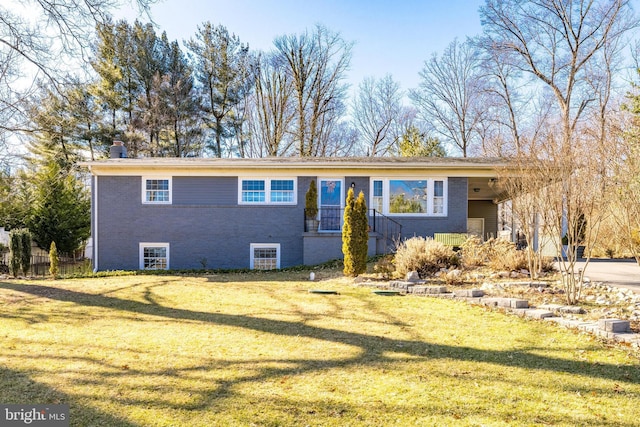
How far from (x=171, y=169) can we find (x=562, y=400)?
530 inches

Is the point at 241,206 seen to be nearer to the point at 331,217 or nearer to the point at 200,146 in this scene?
the point at 331,217

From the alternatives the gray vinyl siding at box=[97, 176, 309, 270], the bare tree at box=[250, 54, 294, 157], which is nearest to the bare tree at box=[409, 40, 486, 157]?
the bare tree at box=[250, 54, 294, 157]

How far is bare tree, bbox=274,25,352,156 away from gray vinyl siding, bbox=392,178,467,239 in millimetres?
12861

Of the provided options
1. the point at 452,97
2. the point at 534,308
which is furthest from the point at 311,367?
the point at 452,97

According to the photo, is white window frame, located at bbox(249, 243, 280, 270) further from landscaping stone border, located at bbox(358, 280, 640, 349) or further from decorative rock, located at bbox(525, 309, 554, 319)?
decorative rock, located at bbox(525, 309, 554, 319)

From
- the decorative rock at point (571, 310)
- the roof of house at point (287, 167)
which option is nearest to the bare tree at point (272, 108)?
the roof of house at point (287, 167)

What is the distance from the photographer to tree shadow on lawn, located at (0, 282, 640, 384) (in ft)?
13.4

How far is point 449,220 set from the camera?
14484 mm

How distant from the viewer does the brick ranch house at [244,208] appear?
14320 millimetres

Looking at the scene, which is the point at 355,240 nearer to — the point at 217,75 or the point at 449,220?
the point at 449,220

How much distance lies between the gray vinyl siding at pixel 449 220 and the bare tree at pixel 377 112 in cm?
1565

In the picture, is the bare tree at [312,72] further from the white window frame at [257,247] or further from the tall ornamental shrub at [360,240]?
the tall ornamental shrub at [360,240]

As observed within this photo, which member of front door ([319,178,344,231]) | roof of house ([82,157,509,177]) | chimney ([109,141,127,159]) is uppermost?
chimney ([109,141,127,159])

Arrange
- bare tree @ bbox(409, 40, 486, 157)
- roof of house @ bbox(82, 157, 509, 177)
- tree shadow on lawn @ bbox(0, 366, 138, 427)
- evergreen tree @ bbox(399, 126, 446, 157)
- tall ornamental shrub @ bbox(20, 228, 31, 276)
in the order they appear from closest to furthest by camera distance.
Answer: tree shadow on lawn @ bbox(0, 366, 138, 427), tall ornamental shrub @ bbox(20, 228, 31, 276), roof of house @ bbox(82, 157, 509, 177), evergreen tree @ bbox(399, 126, 446, 157), bare tree @ bbox(409, 40, 486, 157)
